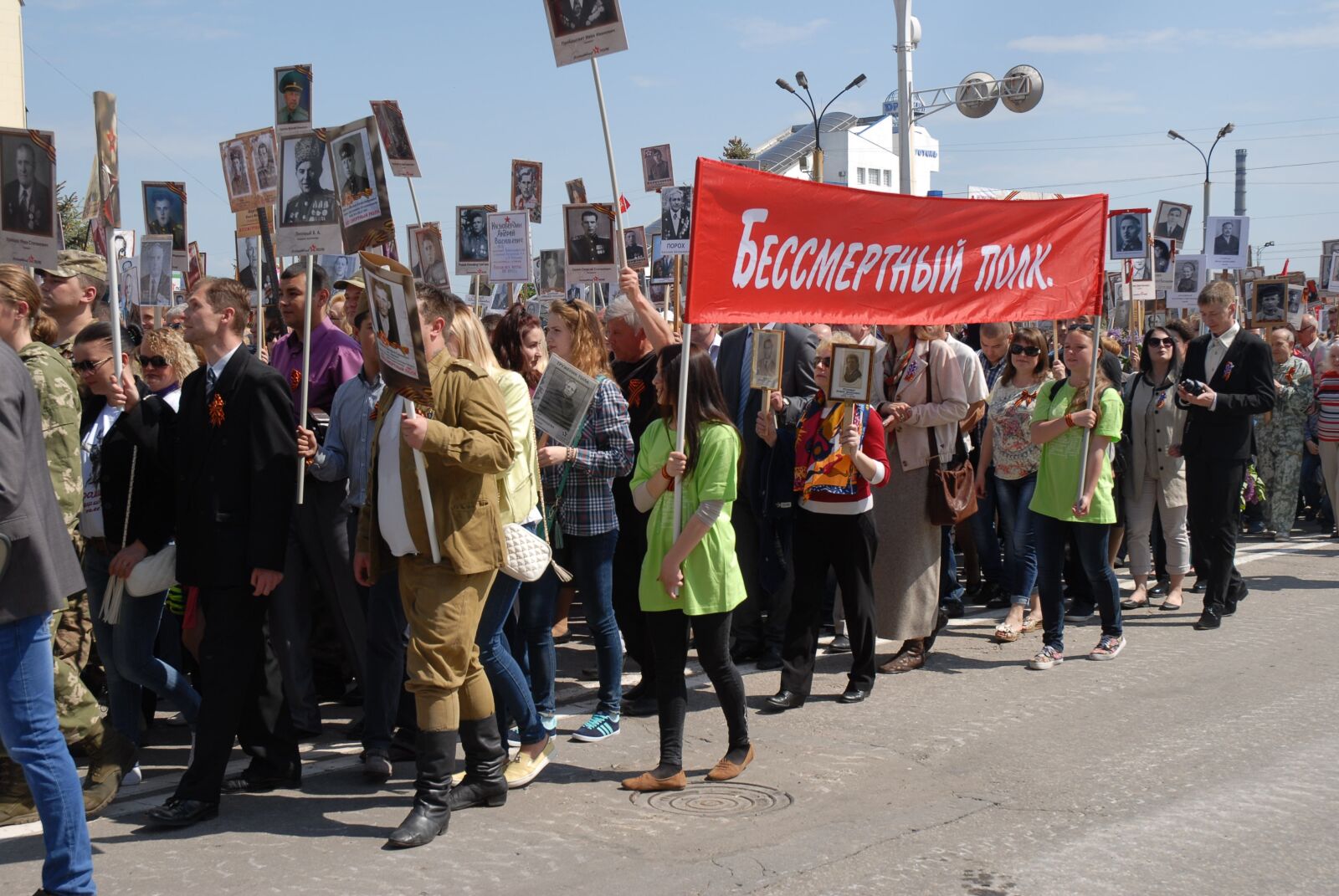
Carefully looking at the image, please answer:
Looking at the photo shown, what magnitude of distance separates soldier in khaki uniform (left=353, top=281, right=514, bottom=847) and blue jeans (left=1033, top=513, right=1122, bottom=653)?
4.05m

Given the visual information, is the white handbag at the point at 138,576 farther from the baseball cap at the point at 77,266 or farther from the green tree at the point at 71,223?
the green tree at the point at 71,223

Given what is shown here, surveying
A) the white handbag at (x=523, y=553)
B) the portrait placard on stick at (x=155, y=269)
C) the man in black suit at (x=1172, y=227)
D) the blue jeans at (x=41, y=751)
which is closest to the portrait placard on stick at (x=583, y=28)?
the white handbag at (x=523, y=553)

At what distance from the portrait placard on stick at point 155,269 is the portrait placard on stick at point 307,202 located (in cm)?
704

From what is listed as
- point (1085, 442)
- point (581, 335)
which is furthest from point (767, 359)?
point (1085, 442)

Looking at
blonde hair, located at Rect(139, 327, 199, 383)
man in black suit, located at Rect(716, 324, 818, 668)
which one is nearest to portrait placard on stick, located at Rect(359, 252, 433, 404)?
blonde hair, located at Rect(139, 327, 199, 383)

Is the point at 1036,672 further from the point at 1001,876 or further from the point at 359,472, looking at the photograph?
the point at 359,472

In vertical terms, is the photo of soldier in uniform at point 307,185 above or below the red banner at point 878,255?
above

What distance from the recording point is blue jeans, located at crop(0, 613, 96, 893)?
167 inches

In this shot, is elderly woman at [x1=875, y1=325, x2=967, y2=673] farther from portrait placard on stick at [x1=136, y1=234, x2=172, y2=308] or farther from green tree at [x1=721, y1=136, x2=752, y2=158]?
green tree at [x1=721, y1=136, x2=752, y2=158]

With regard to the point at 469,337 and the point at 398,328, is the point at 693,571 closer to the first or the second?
the point at 469,337

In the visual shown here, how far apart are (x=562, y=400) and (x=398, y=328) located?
1636 mm

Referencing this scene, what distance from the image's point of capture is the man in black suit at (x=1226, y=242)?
17.2m

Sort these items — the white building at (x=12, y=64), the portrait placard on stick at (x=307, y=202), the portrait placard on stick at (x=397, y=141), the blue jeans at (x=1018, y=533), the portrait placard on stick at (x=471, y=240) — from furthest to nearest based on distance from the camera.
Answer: the white building at (x=12, y=64), the portrait placard on stick at (x=471, y=240), the portrait placard on stick at (x=397, y=141), the blue jeans at (x=1018, y=533), the portrait placard on stick at (x=307, y=202)

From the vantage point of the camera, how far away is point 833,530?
7.07 metres
